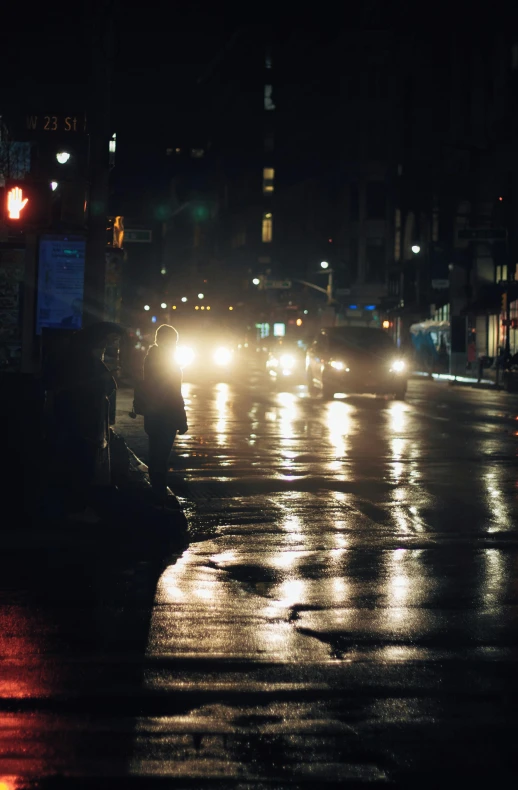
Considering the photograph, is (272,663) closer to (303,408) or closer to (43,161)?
(43,161)

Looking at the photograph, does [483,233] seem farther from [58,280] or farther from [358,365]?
[58,280]

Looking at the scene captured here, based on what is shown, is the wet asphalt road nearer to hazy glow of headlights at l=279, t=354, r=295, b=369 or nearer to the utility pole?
the utility pole

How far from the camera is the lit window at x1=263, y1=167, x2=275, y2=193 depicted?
159 meters

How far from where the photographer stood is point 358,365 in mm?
35594

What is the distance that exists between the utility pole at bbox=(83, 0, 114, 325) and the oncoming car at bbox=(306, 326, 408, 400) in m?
19.1

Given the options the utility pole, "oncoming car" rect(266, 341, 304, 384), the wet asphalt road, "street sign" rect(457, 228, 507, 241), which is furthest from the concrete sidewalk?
"street sign" rect(457, 228, 507, 241)

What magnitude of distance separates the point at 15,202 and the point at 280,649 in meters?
11.0

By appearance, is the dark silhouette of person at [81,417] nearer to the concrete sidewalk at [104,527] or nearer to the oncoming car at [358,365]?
the concrete sidewalk at [104,527]

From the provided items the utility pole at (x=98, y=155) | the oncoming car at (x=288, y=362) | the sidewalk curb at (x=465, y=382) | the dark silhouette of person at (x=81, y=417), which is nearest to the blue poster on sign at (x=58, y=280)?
the utility pole at (x=98, y=155)

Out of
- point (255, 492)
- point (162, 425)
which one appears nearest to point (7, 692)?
point (162, 425)

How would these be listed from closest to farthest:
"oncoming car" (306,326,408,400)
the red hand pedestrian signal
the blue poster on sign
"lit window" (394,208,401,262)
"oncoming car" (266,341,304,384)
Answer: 1. the red hand pedestrian signal
2. the blue poster on sign
3. "oncoming car" (306,326,408,400)
4. "oncoming car" (266,341,304,384)
5. "lit window" (394,208,401,262)

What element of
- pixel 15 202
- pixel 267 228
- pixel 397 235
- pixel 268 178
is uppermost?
pixel 268 178

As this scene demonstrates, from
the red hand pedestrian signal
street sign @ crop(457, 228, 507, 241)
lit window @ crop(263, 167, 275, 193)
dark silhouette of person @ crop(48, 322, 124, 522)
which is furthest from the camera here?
lit window @ crop(263, 167, 275, 193)

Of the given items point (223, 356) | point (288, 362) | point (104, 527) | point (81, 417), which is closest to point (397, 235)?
point (223, 356)
